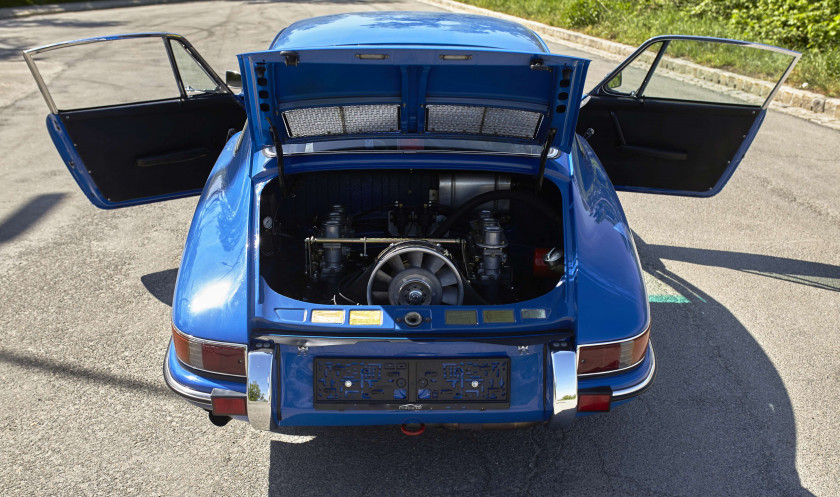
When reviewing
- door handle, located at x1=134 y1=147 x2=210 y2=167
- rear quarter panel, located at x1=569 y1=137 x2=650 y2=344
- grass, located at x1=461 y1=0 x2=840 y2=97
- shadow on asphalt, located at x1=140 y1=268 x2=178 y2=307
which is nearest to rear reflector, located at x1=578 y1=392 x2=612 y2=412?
rear quarter panel, located at x1=569 y1=137 x2=650 y2=344

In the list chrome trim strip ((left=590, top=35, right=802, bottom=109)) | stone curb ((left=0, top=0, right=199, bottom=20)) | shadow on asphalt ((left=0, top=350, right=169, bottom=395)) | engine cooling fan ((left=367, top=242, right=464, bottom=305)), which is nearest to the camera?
engine cooling fan ((left=367, top=242, right=464, bottom=305))

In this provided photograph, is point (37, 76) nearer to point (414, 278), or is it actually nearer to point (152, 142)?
point (152, 142)

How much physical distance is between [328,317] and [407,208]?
1.24 meters

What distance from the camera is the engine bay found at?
2.96m

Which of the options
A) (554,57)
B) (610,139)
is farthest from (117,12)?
(554,57)

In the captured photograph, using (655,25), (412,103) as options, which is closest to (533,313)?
(412,103)

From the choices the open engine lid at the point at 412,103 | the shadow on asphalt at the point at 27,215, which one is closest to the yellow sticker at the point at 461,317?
the open engine lid at the point at 412,103

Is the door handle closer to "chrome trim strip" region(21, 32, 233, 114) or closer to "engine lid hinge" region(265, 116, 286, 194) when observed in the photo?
"chrome trim strip" region(21, 32, 233, 114)

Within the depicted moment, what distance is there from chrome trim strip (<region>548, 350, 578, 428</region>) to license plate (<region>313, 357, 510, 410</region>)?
0.18 metres

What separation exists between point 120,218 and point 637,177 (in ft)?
13.7

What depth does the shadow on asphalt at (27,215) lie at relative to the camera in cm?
540

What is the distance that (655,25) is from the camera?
13.6 m

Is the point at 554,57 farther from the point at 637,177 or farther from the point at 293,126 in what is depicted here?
the point at 637,177

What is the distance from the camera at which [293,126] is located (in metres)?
3.22
